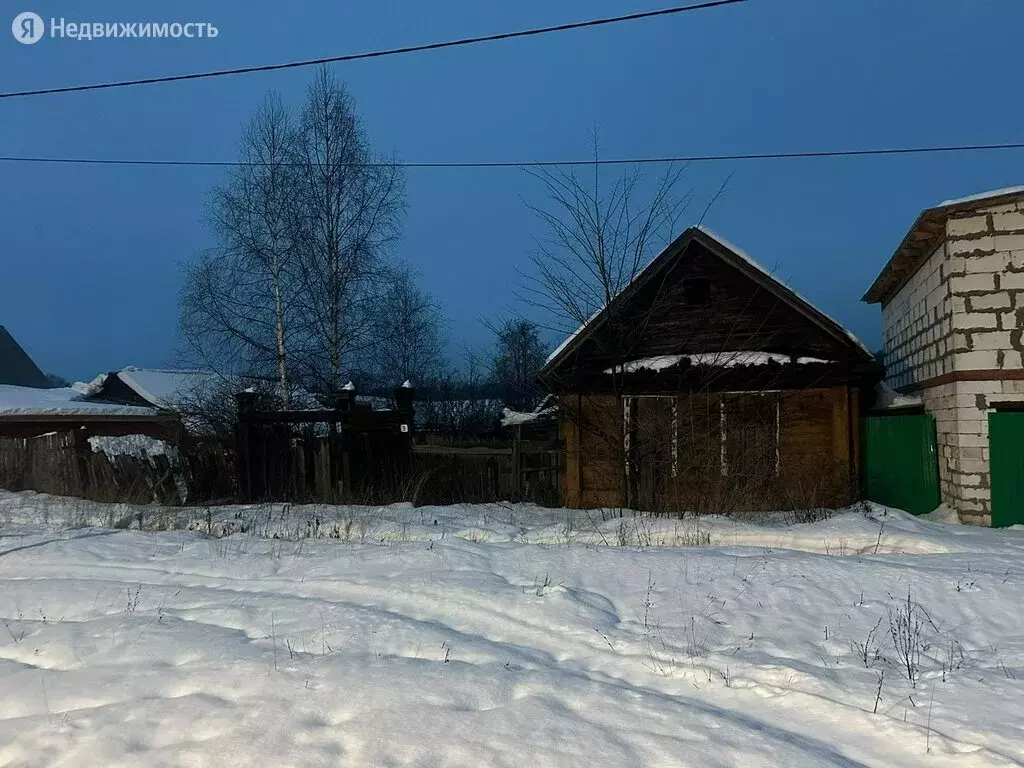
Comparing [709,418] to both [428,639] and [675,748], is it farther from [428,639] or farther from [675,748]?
[675,748]

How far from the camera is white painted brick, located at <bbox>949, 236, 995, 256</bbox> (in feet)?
33.9

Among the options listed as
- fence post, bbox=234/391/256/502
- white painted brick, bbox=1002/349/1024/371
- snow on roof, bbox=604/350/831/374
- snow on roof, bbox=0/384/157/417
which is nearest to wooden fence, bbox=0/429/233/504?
fence post, bbox=234/391/256/502

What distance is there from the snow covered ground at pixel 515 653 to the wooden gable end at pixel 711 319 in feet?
17.3

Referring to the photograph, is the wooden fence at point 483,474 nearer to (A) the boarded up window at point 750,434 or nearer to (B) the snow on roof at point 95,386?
(A) the boarded up window at point 750,434

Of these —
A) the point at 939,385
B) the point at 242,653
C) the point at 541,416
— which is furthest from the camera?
the point at 541,416

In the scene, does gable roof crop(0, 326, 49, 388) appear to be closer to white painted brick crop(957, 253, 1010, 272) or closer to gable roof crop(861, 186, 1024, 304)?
gable roof crop(861, 186, 1024, 304)

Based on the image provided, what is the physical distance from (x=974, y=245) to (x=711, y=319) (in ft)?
13.9

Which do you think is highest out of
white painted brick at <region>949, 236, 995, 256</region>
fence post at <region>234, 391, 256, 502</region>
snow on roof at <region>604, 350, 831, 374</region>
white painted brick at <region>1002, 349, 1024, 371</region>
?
Result: white painted brick at <region>949, 236, 995, 256</region>

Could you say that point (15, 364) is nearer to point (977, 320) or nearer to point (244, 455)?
point (244, 455)

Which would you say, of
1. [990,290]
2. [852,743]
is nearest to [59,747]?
[852,743]

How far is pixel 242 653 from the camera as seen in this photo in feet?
15.0

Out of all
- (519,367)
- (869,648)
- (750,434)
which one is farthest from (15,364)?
(869,648)

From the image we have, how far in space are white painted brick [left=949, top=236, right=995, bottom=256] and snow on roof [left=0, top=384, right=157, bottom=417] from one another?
2665 cm

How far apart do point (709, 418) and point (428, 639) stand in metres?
9.00
